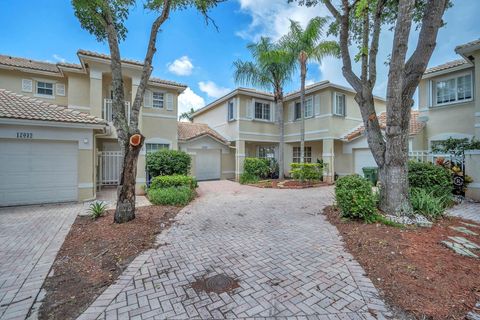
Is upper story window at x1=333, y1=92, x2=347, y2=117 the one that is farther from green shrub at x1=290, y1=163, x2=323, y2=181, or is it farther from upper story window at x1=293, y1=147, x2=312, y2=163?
green shrub at x1=290, y1=163, x2=323, y2=181

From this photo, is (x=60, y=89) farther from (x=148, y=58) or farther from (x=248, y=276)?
(x=248, y=276)

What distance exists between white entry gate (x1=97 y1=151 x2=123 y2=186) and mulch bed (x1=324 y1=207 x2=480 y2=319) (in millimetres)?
12730

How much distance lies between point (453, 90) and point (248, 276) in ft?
51.0

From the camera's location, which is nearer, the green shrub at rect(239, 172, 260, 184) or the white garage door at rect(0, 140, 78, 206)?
the white garage door at rect(0, 140, 78, 206)

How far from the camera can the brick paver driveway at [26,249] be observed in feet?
10.9

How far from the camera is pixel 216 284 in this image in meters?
3.69

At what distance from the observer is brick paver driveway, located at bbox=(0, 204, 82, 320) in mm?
3330

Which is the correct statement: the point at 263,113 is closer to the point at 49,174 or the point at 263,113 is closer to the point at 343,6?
the point at 343,6

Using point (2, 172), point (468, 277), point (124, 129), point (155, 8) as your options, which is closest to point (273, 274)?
point (468, 277)

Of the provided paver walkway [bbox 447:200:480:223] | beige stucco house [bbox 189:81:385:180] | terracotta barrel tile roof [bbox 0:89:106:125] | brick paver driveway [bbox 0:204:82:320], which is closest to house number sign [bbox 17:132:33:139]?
terracotta barrel tile roof [bbox 0:89:106:125]

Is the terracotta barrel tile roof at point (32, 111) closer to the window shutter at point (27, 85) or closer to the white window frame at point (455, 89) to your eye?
the window shutter at point (27, 85)

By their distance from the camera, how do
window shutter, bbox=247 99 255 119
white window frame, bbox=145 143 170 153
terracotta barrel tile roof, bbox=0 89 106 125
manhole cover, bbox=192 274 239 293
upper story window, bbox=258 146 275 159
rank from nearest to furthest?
manhole cover, bbox=192 274 239 293, terracotta barrel tile roof, bbox=0 89 106 125, white window frame, bbox=145 143 170 153, window shutter, bbox=247 99 255 119, upper story window, bbox=258 146 275 159

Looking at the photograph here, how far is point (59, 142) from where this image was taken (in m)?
9.64

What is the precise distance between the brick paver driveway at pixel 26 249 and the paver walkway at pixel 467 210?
34.8 feet
